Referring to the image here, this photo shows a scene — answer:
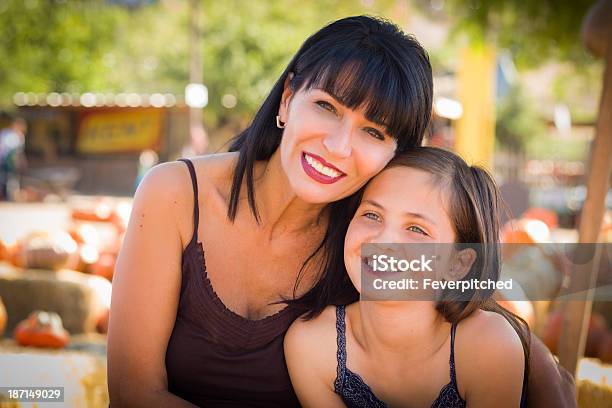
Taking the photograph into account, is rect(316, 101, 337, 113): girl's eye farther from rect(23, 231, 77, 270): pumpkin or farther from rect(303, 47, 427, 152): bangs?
rect(23, 231, 77, 270): pumpkin

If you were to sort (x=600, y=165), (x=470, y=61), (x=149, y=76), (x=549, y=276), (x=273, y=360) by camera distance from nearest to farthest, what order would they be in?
(x=273, y=360)
(x=600, y=165)
(x=549, y=276)
(x=470, y=61)
(x=149, y=76)

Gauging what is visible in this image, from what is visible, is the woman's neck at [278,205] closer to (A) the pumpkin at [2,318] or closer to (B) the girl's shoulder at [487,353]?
(B) the girl's shoulder at [487,353]

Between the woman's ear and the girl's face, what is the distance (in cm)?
33

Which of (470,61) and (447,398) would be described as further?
(470,61)

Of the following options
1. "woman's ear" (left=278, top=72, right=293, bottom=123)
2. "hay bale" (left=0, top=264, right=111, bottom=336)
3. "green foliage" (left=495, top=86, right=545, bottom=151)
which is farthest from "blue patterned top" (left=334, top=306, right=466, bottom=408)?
"green foliage" (left=495, top=86, right=545, bottom=151)

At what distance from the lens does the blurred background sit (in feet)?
13.0

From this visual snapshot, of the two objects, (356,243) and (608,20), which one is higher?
(608,20)

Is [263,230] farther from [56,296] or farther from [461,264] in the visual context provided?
[56,296]

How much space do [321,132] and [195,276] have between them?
0.52 metres

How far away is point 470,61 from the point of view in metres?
7.40

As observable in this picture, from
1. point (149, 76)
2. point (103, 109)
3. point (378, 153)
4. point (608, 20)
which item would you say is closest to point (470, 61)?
point (608, 20)

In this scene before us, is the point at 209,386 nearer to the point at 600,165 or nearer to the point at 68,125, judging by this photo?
the point at 600,165

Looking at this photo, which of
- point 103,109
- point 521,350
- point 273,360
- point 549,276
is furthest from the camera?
point 103,109

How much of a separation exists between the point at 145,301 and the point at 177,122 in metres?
18.0
